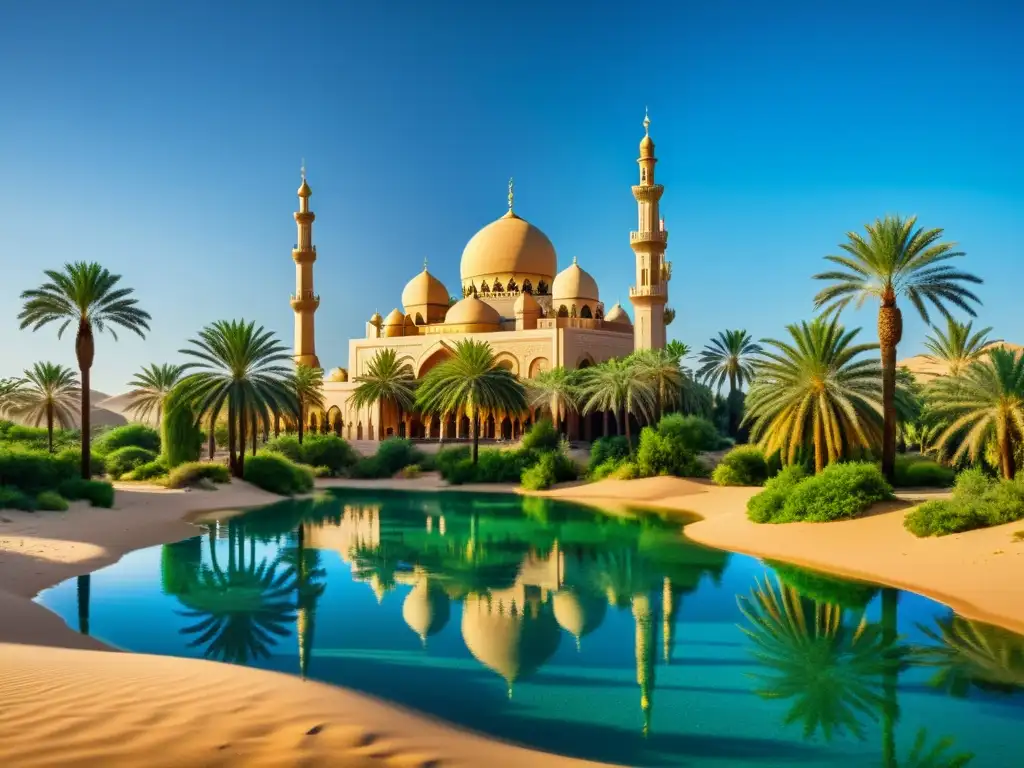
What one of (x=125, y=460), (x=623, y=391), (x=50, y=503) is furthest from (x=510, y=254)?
(x=50, y=503)

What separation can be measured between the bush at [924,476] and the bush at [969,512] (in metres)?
7.39

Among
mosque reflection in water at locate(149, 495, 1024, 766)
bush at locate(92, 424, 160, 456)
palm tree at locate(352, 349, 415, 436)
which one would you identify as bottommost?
mosque reflection in water at locate(149, 495, 1024, 766)

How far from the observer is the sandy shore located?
5.36 meters

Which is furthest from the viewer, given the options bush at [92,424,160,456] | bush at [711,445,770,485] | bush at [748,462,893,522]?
bush at [92,424,160,456]

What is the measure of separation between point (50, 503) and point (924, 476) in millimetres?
20203

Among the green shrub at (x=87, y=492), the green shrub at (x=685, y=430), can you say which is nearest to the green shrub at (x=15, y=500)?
the green shrub at (x=87, y=492)

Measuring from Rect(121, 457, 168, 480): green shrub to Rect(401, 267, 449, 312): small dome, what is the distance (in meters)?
23.2

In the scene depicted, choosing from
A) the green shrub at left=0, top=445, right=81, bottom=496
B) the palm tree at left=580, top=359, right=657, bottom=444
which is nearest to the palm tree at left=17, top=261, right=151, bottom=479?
the green shrub at left=0, top=445, right=81, bottom=496

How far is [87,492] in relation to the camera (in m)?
20.8

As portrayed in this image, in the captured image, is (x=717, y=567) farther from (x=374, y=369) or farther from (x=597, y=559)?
(x=374, y=369)

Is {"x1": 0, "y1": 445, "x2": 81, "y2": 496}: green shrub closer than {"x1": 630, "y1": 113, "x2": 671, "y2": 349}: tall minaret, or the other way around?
{"x1": 0, "y1": 445, "x2": 81, "y2": 496}: green shrub

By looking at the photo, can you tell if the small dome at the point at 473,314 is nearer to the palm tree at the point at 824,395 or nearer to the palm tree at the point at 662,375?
the palm tree at the point at 662,375

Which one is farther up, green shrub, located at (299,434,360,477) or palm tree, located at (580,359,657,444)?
palm tree, located at (580,359,657,444)

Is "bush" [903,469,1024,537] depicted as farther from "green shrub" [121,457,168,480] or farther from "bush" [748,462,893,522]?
"green shrub" [121,457,168,480]
